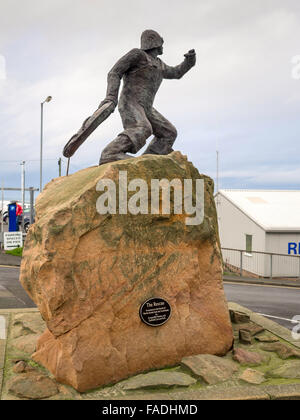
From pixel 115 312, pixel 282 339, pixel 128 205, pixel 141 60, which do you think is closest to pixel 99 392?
pixel 115 312

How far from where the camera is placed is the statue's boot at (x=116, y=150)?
6.08m

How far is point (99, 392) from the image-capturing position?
181 inches

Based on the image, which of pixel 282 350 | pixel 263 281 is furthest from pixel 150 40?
pixel 263 281

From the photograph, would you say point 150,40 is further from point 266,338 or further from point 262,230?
point 262,230

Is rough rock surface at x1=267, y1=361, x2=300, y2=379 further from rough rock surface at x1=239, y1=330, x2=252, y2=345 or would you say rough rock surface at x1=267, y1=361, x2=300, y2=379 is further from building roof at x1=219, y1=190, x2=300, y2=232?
building roof at x1=219, y1=190, x2=300, y2=232

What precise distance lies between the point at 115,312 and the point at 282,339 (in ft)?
9.78

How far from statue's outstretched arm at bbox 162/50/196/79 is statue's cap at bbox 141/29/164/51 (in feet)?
1.37

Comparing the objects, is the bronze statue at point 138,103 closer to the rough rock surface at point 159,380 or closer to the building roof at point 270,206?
the rough rock surface at point 159,380

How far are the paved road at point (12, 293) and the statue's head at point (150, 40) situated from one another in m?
6.05

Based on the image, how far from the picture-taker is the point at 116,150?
6.09 meters

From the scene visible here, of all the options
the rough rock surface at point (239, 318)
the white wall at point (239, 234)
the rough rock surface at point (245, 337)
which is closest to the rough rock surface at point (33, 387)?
the rough rock surface at point (245, 337)

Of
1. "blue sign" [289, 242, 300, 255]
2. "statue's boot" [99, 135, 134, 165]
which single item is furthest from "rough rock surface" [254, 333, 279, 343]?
"blue sign" [289, 242, 300, 255]

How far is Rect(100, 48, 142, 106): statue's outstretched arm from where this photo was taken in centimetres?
610
